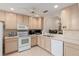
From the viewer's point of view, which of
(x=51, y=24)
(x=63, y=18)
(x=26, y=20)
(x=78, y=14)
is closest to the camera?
(x=78, y=14)

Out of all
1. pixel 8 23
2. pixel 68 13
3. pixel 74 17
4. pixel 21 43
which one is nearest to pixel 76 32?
pixel 74 17

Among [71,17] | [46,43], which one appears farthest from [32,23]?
[71,17]

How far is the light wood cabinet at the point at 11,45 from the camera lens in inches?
151

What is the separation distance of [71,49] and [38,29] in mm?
3728

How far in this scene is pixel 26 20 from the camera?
17.5 ft

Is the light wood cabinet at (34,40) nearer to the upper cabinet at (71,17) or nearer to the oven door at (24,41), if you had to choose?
the oven door at (24,41)

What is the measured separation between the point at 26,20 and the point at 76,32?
10.7 feet

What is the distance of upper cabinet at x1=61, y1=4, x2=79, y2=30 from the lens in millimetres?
2901

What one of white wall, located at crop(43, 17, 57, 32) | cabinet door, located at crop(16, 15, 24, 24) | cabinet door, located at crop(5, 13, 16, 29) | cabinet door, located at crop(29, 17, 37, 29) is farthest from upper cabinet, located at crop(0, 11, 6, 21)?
white wall, located at crop(43, 17, 57, 32)

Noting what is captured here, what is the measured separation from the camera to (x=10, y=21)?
4.39 m

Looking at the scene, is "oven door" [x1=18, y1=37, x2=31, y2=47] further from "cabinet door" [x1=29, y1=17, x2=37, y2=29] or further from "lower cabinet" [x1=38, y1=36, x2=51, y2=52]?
"cabinet door" [x1=29, y1=17, x2=37, y2=29]

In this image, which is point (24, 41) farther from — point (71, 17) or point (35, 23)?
point (71, 17)

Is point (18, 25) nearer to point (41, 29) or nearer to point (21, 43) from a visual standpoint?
point (21, 43)

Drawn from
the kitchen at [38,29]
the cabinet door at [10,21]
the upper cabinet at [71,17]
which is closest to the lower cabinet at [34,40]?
the kitchen at [38,29]
